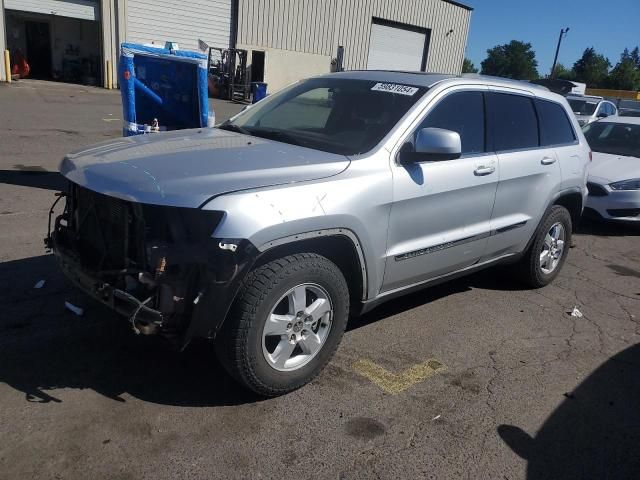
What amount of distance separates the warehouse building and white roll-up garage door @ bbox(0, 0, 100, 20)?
0.04 meters

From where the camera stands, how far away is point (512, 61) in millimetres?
116938

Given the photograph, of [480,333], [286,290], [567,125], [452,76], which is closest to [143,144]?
[286,290]

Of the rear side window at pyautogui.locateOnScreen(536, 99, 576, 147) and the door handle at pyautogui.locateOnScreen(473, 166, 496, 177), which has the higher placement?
the rear side window at pyautogui.locateOnScreen(536, 99, 576, 147)

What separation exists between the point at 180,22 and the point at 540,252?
2454cm

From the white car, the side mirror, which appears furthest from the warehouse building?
the side mirror

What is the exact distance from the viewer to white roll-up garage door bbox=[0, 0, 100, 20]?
73.8 feet

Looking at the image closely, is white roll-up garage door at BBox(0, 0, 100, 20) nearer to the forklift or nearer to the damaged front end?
the forklift

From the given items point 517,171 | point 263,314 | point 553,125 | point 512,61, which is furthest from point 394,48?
point 512,61

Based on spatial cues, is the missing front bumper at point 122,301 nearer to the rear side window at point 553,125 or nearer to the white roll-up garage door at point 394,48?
the rear side window at point 553,125

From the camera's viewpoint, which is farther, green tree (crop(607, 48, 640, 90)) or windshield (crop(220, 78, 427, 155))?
green tree (crop(607, 48, 640, 90))

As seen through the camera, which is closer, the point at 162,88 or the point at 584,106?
the point at 162,88

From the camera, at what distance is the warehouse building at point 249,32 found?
24.2m

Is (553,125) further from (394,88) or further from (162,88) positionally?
(162,88)

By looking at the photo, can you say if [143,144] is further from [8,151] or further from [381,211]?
[8,151]
